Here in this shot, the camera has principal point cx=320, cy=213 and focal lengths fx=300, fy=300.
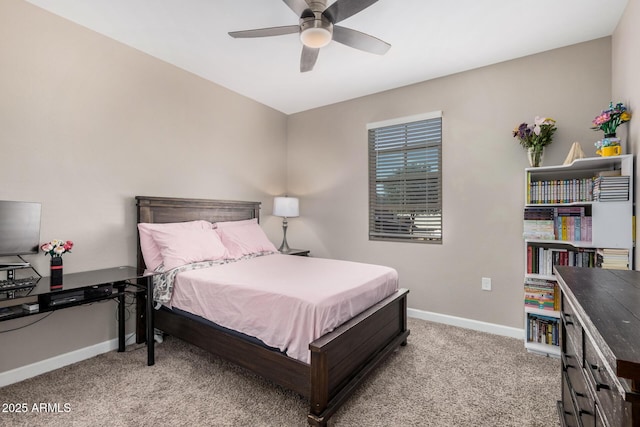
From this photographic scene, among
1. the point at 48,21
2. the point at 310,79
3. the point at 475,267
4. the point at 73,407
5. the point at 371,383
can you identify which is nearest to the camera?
the point at 73,407

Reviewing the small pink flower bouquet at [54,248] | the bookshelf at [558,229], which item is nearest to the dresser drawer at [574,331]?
the bookshelf at [558,229]

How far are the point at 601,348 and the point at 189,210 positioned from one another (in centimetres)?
331

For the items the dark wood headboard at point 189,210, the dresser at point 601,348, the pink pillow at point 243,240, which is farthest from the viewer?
the pink pillow at point 243,240

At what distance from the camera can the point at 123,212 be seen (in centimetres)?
279

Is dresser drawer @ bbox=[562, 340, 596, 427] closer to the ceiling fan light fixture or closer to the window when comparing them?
the window

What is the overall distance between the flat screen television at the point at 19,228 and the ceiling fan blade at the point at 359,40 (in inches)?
97.9

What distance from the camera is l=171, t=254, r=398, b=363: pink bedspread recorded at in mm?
1775

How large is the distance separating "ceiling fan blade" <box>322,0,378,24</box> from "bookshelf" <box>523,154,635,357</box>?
6.44 feet

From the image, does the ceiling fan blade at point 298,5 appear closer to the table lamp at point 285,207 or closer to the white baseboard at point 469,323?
the table lamp at point 285,207

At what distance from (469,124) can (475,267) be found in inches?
60.0

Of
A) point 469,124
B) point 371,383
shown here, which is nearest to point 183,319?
point 371,383

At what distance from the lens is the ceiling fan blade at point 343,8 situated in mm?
1836

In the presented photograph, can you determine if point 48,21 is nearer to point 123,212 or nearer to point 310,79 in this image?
→ point 123,212

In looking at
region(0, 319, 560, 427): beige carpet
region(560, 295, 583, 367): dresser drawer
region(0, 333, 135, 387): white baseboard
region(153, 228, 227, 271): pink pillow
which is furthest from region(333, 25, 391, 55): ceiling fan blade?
region(0, 333, 135, 387): white baseboard
